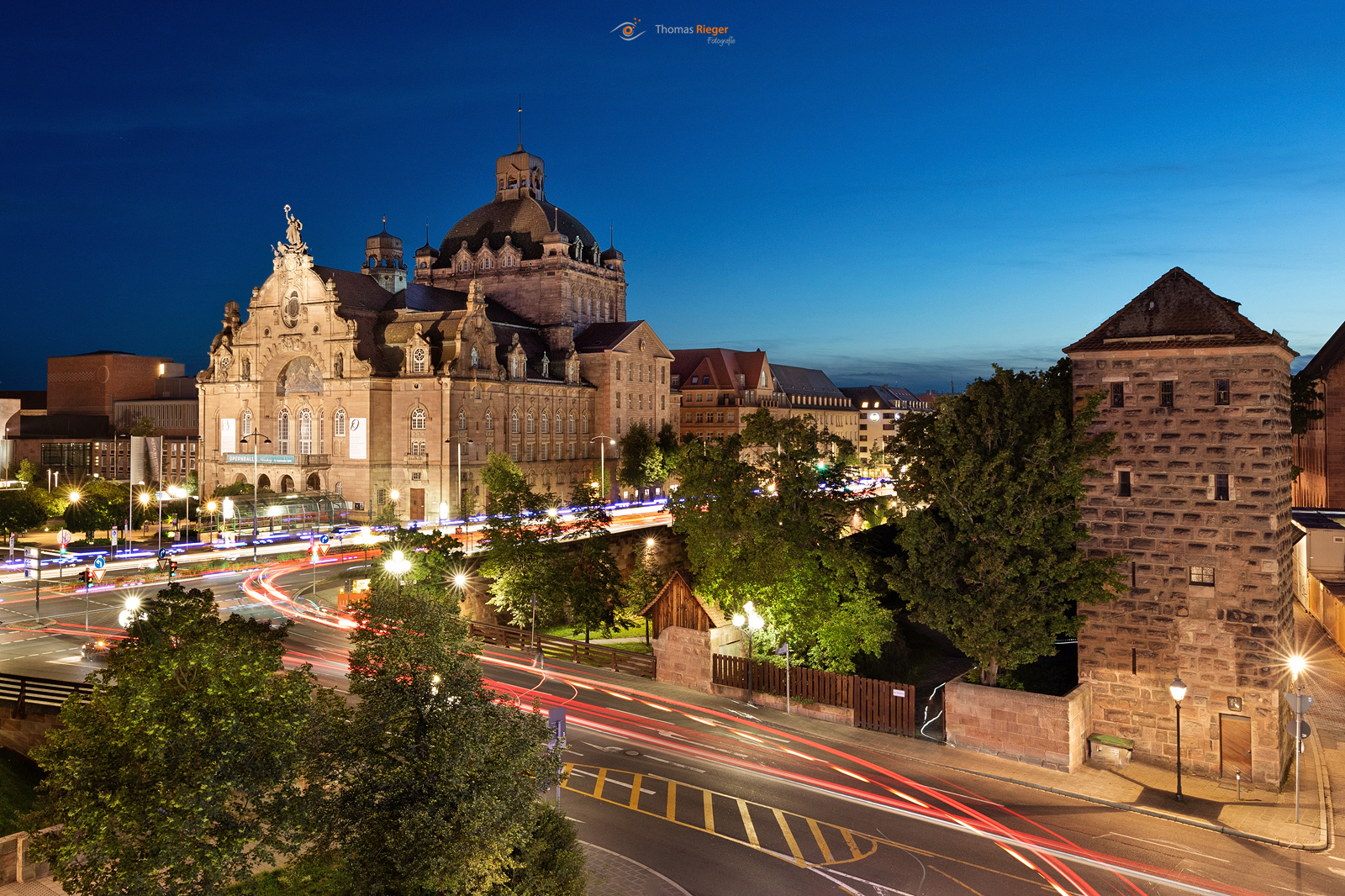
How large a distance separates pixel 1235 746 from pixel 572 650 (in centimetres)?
2731

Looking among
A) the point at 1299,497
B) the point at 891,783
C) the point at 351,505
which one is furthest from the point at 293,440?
the point at 1299,497

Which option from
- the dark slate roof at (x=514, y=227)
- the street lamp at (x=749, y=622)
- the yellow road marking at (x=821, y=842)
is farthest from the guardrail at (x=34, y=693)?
the dark slate roof at (x=514, y=227)

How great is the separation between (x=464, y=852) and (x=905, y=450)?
28796 millimetres

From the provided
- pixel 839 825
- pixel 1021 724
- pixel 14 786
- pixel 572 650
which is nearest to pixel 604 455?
pixel 572 650

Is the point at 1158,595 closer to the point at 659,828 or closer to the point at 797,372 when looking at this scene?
the point at 659,828

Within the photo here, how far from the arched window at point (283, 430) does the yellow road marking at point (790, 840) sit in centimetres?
8954

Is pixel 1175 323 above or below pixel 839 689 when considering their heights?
above

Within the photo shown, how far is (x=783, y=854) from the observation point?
84.2 feet

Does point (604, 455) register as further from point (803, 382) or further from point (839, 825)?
point (839, 825)

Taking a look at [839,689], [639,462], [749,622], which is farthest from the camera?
[639,462]

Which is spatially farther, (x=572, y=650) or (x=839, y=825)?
(x=572, y=650)

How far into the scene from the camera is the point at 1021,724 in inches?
1342

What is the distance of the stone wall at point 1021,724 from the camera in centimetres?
3359

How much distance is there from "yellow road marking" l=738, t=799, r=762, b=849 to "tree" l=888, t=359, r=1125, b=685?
11.9 m
